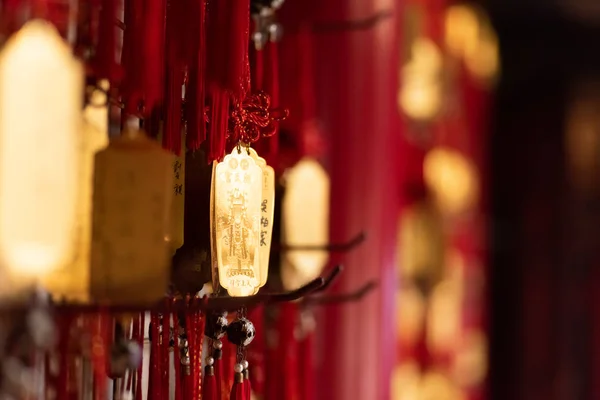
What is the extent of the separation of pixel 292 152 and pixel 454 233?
154cm

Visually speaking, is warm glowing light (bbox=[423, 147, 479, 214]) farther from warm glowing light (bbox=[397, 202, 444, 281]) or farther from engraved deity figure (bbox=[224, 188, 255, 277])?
engraved deity figure (bbox=[224, 188, 255, 277])

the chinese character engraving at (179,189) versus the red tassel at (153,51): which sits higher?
the red tassel at (153,51)

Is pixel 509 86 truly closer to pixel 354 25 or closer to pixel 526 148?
pixel 526 148

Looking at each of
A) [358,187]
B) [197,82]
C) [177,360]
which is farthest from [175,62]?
[358,187]

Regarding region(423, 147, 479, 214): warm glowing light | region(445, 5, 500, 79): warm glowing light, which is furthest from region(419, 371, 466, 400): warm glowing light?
region(445, 5, 500, 79): warm glowing light

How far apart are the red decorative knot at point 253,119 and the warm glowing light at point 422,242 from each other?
1371mm

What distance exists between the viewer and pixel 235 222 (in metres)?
0.67

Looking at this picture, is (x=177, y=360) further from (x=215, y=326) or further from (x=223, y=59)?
(x=223, y=59)

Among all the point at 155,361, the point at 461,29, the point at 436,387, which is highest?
the point at 461,29

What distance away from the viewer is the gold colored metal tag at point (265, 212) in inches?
27.5

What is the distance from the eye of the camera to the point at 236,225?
26.4 inches

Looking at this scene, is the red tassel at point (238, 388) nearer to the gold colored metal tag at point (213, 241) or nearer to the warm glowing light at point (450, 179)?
the gold colored metal tag at point (213, 241)

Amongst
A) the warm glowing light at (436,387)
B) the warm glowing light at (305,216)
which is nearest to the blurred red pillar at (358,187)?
the warm glowing light at (305,216)

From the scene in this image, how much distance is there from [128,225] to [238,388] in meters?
0.17
